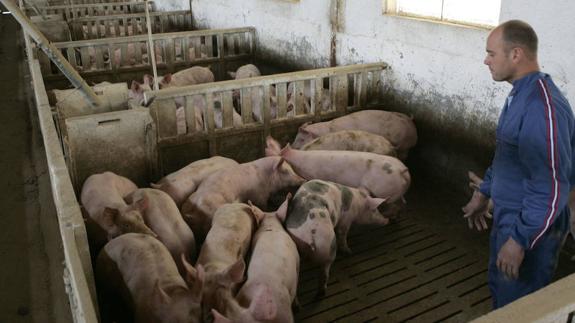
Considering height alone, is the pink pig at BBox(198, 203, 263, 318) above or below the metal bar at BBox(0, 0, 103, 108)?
below

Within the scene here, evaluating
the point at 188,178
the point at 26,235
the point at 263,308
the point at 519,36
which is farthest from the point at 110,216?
the point at 519,36

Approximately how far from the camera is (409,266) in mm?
→ 3729

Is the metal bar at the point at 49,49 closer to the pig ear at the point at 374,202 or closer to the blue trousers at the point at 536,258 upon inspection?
the pig ear at the point at 374,202

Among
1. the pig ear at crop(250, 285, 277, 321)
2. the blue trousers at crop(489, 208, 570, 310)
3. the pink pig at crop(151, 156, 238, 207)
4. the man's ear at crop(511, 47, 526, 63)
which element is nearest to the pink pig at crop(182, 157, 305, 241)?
the pink pig at crop(151, 156, 238, 207)

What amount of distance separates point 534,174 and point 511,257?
1.29 ft

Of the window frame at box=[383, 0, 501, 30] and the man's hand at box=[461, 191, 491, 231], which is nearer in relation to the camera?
the man's hand at box=[461, 191, 491, 231]

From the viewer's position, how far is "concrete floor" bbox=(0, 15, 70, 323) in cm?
355

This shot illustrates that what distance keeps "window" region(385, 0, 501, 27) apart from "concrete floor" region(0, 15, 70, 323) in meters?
3.89

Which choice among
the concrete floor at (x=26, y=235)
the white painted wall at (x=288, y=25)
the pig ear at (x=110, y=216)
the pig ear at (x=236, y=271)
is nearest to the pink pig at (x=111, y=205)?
the pig ear at (x=110, y=216)

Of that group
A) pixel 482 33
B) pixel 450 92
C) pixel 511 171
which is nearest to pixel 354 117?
pixel 450 92

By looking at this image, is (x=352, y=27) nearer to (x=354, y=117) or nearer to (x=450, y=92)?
(x=354, y=117)

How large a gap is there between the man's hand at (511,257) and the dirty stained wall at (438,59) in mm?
1746

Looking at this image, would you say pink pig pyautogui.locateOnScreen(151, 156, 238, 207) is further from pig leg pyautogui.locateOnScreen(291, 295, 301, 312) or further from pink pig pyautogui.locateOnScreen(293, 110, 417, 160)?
pig leg pyautogui.locateOnScreen(291, 295, 301, 312)

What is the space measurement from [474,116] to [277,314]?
274 cm
